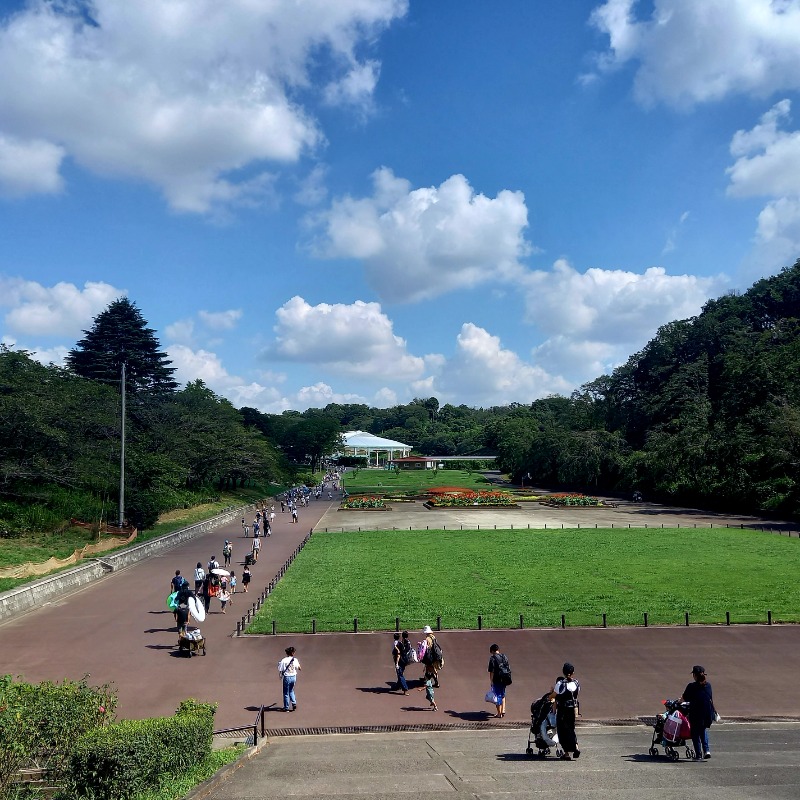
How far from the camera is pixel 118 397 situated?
4553 centimetres

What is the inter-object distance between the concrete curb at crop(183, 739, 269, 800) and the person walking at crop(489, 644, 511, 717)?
393 cm

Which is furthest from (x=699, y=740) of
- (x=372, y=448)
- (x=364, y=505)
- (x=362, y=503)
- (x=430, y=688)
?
(x=372, y=448)

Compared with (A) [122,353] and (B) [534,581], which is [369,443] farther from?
(B) [534,581]

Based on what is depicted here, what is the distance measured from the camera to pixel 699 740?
9.21 m

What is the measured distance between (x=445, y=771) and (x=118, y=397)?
42311 millimetres

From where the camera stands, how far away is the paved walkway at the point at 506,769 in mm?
7668

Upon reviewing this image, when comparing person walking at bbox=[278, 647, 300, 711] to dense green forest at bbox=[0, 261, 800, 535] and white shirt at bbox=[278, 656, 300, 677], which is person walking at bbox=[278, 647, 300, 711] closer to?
white shirt at bbox=[278, 656, 300, 677]

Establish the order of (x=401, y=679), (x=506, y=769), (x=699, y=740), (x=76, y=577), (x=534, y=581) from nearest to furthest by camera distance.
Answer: (x=506, y=769)
(x=699, y=740)
(x=401, y=679)
(x=534, y=581)
(x=76, y=577)

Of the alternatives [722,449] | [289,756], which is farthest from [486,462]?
[289,756]

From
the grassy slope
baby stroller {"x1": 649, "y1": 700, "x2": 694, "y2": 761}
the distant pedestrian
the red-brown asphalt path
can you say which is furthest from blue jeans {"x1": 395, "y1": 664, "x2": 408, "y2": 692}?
the grassy slope

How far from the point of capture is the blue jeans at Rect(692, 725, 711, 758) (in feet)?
30.2

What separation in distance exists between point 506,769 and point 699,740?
2.81m

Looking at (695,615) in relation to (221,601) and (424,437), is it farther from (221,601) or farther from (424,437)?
(424,437)

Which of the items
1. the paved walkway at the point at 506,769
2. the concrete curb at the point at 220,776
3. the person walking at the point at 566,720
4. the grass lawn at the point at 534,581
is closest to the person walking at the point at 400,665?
the paved walkway at the point at 506,769
